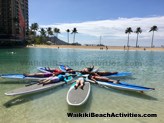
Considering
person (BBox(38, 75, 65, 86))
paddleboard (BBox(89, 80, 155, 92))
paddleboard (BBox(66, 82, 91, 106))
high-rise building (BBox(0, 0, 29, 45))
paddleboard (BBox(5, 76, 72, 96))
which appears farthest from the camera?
high-rise building (BBox(0, 0, 29, 45))

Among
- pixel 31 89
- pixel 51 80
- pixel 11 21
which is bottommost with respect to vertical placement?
pixel 31 89

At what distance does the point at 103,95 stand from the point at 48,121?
614 cm

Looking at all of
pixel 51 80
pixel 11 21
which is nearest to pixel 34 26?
pixel 11 21

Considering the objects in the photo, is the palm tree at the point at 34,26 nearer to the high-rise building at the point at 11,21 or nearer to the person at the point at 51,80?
the high-rise building at the point at 11,21

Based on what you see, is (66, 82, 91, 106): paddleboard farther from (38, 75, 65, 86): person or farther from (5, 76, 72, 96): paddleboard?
(38, 75, 65, 86): person

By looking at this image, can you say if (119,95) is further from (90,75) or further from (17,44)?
(17,44)

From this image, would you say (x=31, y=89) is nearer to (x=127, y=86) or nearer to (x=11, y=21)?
(x=127, y=86)

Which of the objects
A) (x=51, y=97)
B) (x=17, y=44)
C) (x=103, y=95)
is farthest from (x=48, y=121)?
(x=17, y=44)

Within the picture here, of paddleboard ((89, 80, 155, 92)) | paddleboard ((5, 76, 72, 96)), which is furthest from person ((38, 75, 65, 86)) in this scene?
paddleboard ((89, 80, 155, 92))

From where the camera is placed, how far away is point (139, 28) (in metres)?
143

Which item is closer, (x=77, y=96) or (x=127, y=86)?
(x=77, y=96)

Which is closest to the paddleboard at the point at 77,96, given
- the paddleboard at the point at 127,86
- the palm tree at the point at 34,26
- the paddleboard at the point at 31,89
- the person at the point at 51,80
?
the paddleboard at the point at 31,89

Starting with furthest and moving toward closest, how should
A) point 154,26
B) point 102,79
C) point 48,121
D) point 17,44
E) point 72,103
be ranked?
point 154,26
point 17,44
point 102,79
point 72,103
point 48,121

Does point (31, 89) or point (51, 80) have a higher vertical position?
point (51, 80)
